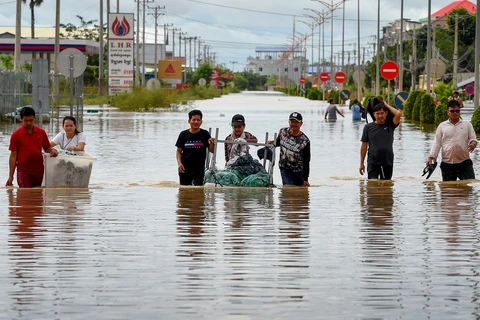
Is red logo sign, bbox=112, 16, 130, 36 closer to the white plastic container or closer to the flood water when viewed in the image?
the flood water

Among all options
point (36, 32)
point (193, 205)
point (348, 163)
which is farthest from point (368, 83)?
point (193, 205)

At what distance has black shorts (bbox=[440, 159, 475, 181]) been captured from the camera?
653 inches

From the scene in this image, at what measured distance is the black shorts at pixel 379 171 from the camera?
1627cm

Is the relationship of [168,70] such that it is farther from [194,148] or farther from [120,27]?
[194,148]

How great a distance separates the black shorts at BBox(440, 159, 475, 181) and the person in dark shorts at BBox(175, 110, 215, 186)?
137 inches

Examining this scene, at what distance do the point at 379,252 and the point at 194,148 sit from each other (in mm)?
5525

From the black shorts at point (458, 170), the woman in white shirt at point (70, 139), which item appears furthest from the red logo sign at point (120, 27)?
the black shorts at point (458, 170)

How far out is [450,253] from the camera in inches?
404

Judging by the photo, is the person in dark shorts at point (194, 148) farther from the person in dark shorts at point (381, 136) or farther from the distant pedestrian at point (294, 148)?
the person in dark shorts at point (381, 136)

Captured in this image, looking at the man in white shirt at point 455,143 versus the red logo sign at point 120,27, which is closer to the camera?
the man in white shirt at point 455,143

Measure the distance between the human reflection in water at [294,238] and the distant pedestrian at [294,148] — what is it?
0.33 meters

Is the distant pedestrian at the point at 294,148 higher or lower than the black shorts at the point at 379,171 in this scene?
higher

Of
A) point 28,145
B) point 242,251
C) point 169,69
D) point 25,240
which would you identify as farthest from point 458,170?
point 169,69

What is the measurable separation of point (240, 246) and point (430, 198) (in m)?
5.43
